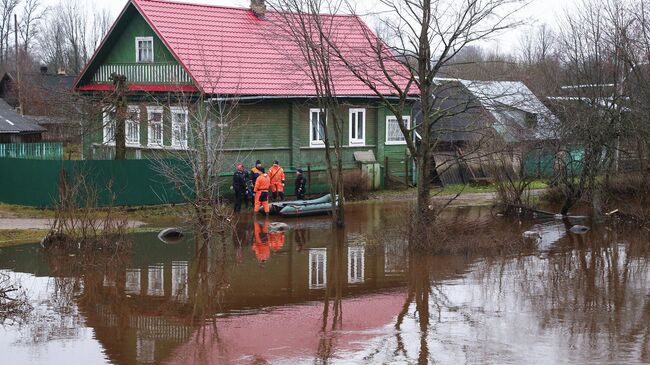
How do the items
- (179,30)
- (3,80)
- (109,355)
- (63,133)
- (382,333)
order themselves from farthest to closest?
(3,80), (63,133), (179,30), (382,333), (109,355)

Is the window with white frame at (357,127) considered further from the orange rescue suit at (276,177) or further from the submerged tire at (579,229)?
the submerged tire at (579,229)

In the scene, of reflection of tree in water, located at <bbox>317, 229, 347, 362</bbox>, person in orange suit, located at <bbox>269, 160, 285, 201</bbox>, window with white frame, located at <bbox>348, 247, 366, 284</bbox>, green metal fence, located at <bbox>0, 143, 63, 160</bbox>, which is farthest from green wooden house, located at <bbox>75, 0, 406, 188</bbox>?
window with white frame, located at <bbox>348, 247, 366, 284</bbox>

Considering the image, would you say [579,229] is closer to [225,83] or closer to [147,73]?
[225,83]

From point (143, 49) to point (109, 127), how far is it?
9.71 ft

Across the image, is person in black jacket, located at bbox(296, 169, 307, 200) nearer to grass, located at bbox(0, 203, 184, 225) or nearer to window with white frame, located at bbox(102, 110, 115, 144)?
grass, located at bbox(0, 203, 184, 225)

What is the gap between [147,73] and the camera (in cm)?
3122

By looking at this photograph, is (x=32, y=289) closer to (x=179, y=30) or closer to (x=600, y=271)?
(x=600, y=271)

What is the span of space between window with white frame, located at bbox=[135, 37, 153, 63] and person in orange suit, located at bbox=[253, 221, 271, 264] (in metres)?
8.84

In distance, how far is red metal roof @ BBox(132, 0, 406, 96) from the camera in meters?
29.5

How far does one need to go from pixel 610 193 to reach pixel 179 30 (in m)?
14.6

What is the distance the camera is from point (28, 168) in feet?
88.6

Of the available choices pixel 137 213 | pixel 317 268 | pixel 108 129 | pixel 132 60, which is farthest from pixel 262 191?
pixel 132 60

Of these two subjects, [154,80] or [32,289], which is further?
[154,80]

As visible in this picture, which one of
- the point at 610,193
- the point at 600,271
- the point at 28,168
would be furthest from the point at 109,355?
the point at 610,193
